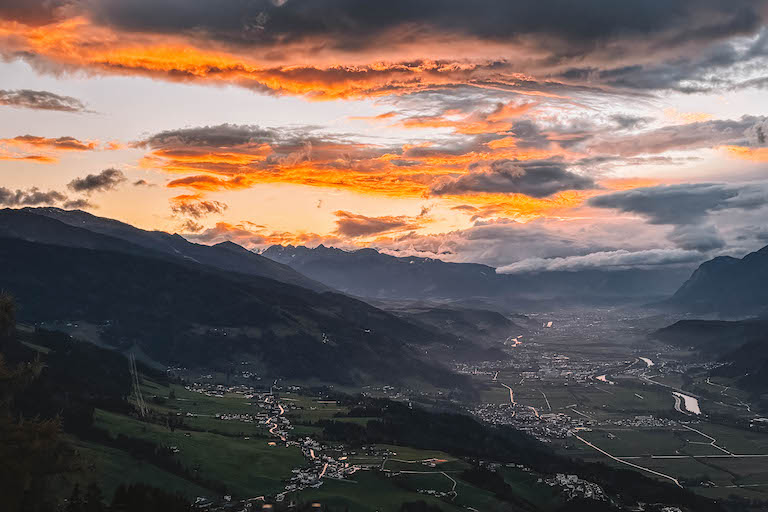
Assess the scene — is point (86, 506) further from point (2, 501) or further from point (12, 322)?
point (12, 322)

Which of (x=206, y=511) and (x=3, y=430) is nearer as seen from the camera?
(x=3, y=430)

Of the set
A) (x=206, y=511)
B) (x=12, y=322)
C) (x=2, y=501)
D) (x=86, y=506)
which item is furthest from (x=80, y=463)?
(x=206, y=511)

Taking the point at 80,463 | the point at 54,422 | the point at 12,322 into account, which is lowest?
the point at 80,463

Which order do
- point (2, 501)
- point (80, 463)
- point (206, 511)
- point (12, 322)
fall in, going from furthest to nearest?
point (206, 511)
point (12, 322)
point (80, 463)
point (2, 501)

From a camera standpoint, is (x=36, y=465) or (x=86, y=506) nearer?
(x=36, y=465)

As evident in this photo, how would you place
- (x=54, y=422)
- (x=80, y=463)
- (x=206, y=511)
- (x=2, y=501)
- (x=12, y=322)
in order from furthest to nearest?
(x=206, y=511) < (x=12, y=322) < (x=80, y=463) < (x=54, y=422) < (x=2, y=501)

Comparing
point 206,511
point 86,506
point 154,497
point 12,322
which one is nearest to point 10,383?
point 12,322

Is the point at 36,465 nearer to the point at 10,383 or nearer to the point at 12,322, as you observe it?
the point at 10,383

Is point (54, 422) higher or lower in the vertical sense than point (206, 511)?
higher

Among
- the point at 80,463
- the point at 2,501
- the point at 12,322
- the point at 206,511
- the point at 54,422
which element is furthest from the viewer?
the point at 206,511
